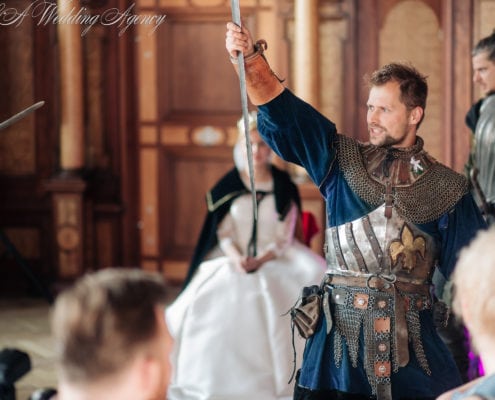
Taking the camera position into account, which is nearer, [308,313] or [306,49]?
[308,313]

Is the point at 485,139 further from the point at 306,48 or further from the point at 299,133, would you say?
the point at 306,48

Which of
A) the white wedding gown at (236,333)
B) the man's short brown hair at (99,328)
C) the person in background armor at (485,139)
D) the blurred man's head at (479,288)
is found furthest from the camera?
the white wedding gown at (236,333)

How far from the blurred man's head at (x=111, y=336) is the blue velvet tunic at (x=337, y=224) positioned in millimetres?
1196

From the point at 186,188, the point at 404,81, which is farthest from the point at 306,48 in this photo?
the point at 404,81

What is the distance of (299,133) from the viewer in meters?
2.60

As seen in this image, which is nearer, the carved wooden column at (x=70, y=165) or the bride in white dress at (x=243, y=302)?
the bride in white dress at (x=243, y=302)

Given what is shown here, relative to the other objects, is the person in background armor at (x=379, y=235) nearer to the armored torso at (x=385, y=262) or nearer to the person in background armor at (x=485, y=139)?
the armored torso at (x=385, y=262)

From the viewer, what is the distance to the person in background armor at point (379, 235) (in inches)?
101

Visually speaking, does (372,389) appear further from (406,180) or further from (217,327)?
(217,327)

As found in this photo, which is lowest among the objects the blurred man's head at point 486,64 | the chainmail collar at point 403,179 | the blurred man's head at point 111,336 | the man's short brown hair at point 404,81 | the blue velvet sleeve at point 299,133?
the blurred man's head at point 111,336

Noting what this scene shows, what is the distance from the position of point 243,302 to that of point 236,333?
14 centimetres

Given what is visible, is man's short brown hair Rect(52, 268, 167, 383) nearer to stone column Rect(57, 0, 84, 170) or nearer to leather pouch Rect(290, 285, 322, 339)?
leather pouch Rect(290, 285, 322, 339)

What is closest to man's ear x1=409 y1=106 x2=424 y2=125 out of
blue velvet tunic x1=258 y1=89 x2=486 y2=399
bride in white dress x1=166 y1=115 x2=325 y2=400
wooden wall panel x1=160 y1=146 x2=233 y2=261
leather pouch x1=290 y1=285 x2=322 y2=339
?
blue velvet tunic x1=258 y1=89 x2=486 y2=399

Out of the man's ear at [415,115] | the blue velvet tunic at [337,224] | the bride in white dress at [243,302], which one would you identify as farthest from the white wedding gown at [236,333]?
the man's ear at [415,115]
